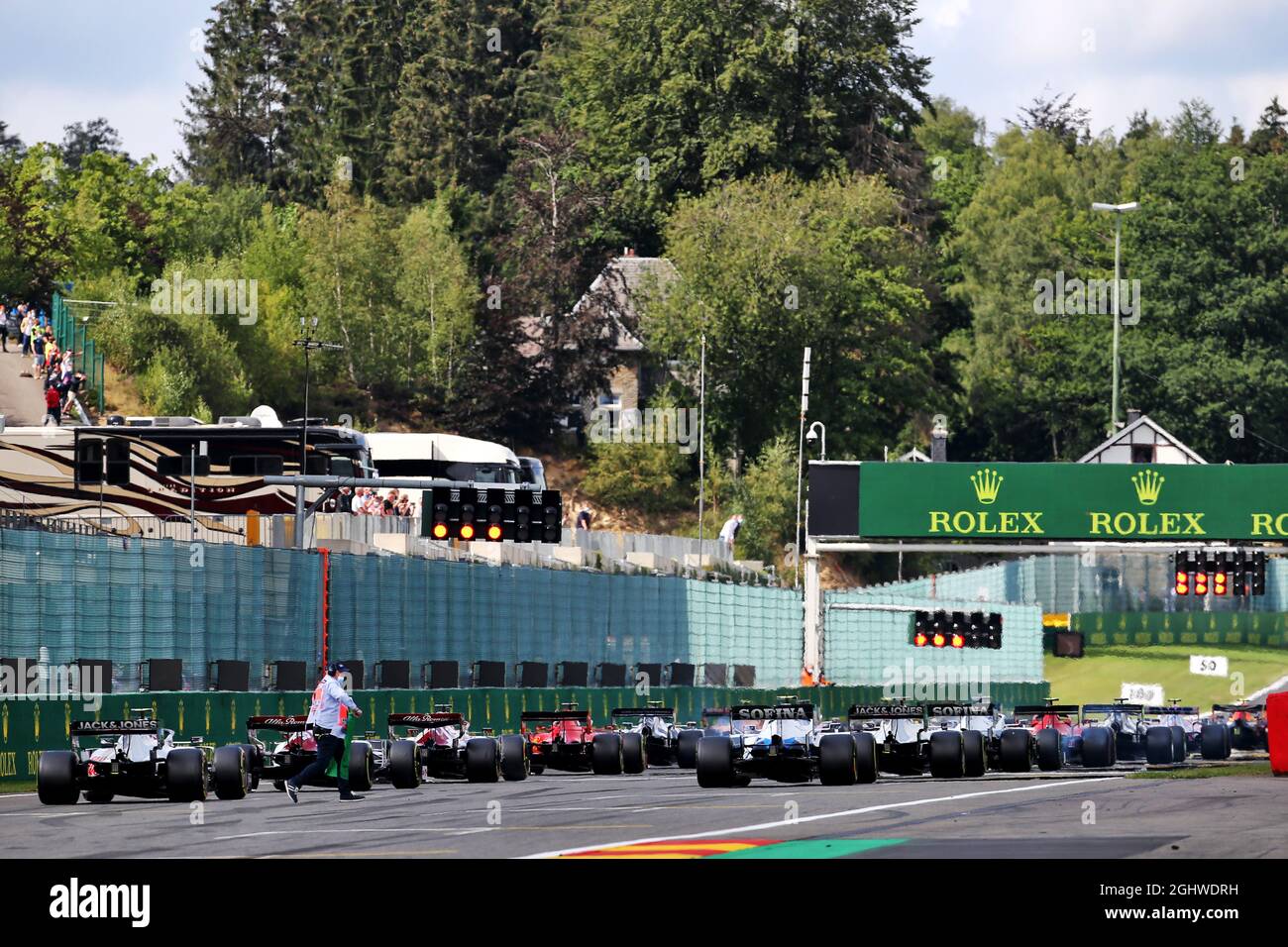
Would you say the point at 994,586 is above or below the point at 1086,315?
below

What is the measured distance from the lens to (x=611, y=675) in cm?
5412

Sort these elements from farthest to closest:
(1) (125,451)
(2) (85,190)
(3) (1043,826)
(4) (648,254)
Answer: (4) (648,254) < (2) (85,190) < (1) (125,451) < (3) (1043,826)

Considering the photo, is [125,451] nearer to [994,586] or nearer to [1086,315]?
[994,586]

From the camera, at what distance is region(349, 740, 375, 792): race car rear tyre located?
95.9 ft

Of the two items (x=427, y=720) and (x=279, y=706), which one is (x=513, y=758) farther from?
(x=279, y=706)

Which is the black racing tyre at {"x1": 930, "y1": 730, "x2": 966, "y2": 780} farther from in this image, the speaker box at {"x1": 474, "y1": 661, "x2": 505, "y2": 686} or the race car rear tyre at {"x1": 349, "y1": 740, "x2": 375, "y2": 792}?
the speaker box at {"x1": 474, "y1": 661, "x2": 505, "y2": 686}

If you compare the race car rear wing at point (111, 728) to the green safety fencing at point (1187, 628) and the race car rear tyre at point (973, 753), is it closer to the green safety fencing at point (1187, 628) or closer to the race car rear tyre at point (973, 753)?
the race car rear tyre at point (973, 753)

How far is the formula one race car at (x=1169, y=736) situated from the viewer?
142 ft

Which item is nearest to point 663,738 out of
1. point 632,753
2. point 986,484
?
point 632,753

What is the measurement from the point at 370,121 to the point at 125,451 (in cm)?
7595

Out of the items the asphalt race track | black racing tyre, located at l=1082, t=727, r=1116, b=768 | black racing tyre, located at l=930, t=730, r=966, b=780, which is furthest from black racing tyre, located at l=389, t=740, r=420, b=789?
black racing tyre, located at l=1082, t=727, r=1116, b=768

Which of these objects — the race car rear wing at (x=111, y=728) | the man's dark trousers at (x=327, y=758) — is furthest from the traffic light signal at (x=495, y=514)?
the man's dark trousers at (x=327, y=758)
